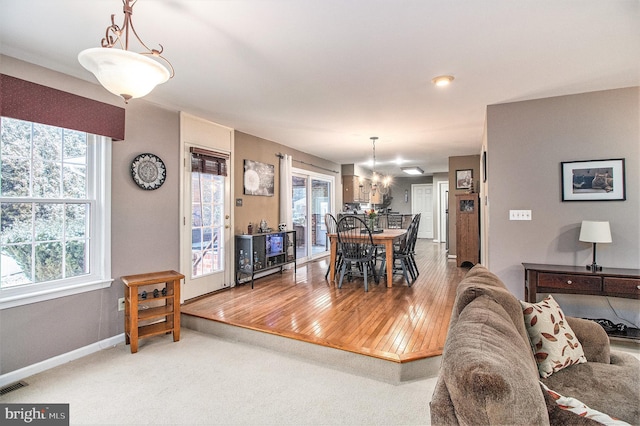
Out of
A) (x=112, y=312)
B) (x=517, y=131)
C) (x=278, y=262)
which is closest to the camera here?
(x=112, y=312)

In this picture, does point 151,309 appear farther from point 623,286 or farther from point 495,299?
point 623,286

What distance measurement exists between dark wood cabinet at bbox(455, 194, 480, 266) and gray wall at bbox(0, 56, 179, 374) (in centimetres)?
527

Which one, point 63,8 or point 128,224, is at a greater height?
point 63,8

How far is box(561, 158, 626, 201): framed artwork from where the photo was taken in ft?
10.4

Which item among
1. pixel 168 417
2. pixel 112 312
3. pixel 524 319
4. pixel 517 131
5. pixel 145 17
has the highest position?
pixel 145 17

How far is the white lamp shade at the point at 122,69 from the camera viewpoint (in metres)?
1.41

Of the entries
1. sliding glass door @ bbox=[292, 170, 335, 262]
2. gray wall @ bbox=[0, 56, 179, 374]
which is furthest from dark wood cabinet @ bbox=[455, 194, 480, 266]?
gray wall @ bbox=[0, 56, 179, 374]

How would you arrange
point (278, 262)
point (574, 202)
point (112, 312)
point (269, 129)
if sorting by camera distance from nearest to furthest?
point (112, 312)
point (574, 202)
point (269, 129)
point (278, 262)

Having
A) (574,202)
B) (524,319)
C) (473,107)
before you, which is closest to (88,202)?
(524,319)

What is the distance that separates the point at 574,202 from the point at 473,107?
148 cm

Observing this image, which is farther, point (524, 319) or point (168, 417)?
point (168, 417)

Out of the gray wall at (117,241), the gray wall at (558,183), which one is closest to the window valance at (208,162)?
the gray wall at (117,241)

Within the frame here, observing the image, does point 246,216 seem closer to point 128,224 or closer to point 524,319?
point 128,224

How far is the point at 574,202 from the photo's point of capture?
3.32m
